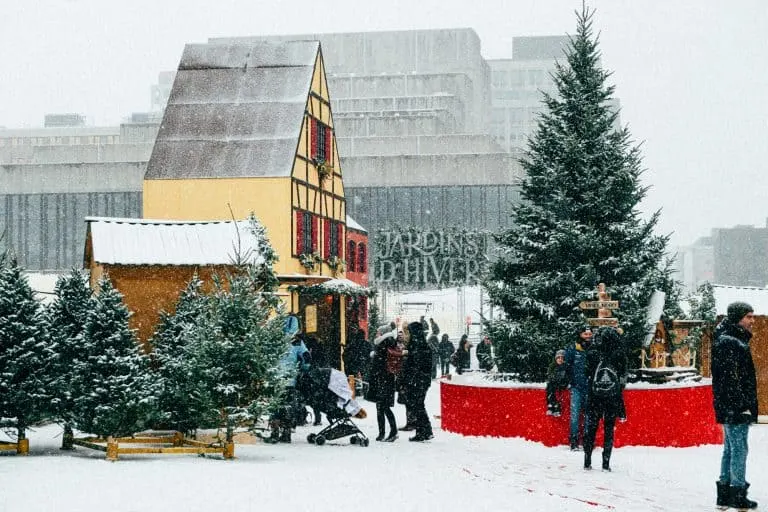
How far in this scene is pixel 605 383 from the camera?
41.9ft

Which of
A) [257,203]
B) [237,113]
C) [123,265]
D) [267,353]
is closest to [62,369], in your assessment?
[267,353]

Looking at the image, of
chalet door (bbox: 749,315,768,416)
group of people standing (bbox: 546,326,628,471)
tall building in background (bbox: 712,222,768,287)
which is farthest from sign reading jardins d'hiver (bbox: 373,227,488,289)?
tall building in background (bbox: 712,222,768,287)

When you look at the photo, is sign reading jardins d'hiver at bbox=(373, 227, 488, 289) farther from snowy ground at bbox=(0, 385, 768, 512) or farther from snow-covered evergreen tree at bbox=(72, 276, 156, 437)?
snow-covered evergreen tree at bbox=(72, 276, 156, 437)

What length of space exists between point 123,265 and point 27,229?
59.7m

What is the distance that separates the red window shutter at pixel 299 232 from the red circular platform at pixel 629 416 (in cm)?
1584

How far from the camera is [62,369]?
13.1 metres

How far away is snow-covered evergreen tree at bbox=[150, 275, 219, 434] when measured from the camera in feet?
42.9

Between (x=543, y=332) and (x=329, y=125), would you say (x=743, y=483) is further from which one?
(x=329, y=125)

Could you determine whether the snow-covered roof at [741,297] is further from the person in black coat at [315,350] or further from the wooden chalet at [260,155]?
the wooden chalet at [260,155]

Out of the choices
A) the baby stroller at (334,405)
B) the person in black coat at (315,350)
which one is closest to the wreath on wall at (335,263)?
the person in black coat at (315,350)

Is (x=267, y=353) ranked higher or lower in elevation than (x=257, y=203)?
lower

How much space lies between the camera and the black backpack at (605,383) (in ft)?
41.8

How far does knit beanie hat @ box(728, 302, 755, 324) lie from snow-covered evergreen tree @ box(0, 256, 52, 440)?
7.39 m

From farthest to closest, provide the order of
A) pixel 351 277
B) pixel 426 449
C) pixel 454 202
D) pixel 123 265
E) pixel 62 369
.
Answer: pixel 454 202 → pixel 351 277 → pixel 123 265 → pixel 426 449 → pixel 62 369
